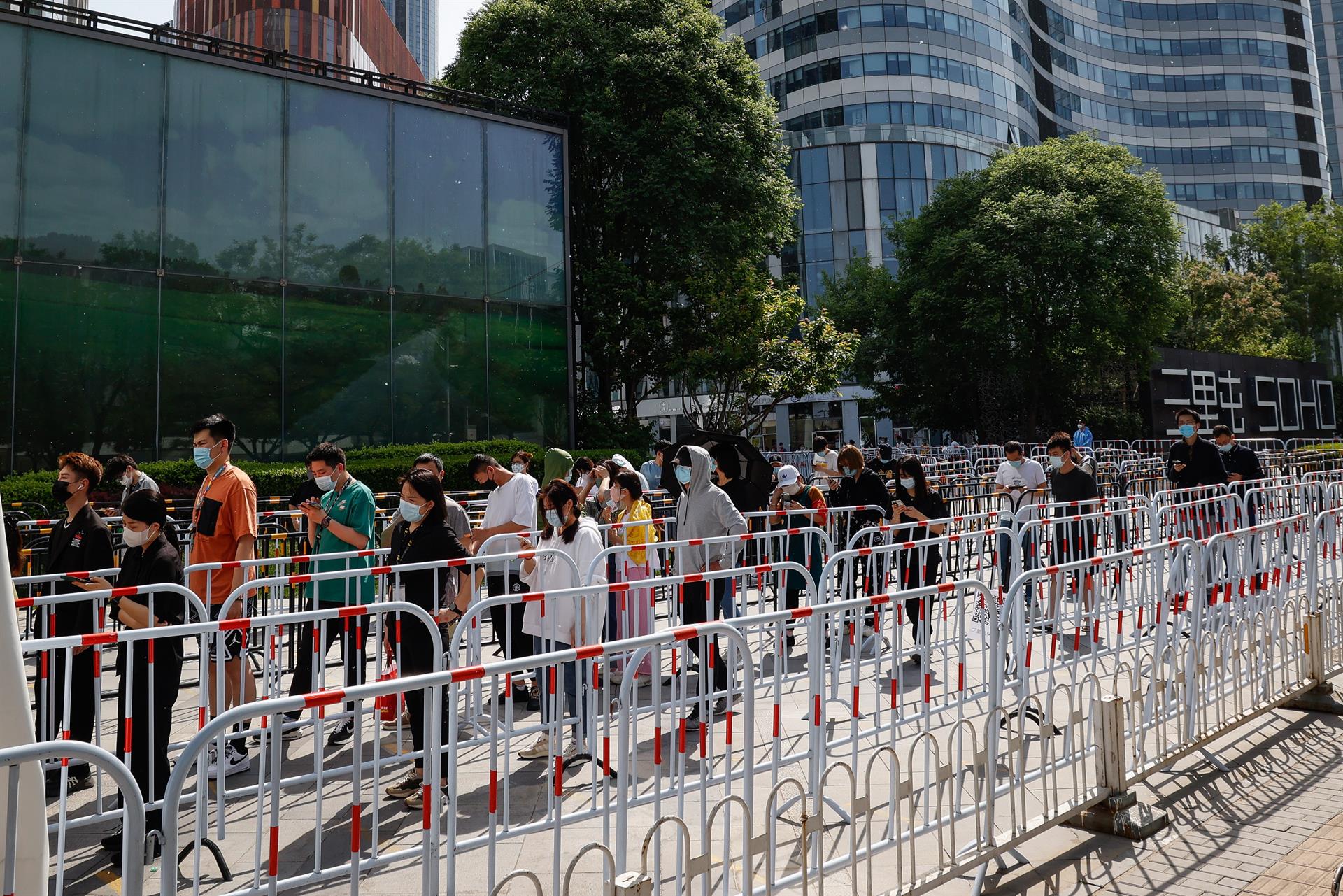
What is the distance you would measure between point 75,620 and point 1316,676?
8.47m

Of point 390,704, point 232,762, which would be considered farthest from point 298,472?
point 390,704

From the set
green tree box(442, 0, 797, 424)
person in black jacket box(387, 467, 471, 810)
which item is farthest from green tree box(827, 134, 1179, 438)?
person in black jacket box(387, 467, 471, 810)

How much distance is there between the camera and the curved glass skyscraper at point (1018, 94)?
51375 millimetres

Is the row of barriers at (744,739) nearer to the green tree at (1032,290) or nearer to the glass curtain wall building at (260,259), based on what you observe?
the glass curtain wall building at (260,259)

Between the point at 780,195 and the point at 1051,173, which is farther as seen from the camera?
the point at 1051,173

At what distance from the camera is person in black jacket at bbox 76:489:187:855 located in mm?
4730

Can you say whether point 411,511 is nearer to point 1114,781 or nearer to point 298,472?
point 1114,781

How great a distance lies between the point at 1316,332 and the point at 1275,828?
217 feet

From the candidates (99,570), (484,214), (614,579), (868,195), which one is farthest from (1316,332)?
(99,570)

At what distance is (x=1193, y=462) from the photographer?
37.0 ft

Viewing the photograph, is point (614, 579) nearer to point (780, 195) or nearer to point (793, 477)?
point (793, 477)

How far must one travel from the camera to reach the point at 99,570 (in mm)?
5863

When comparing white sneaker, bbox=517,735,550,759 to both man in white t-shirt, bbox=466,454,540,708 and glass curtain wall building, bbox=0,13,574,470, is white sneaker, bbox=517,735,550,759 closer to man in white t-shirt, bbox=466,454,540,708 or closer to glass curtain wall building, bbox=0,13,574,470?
man in white t-shirt, bbox=466,454,540,708

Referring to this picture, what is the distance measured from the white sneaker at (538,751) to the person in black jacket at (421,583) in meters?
0.59
